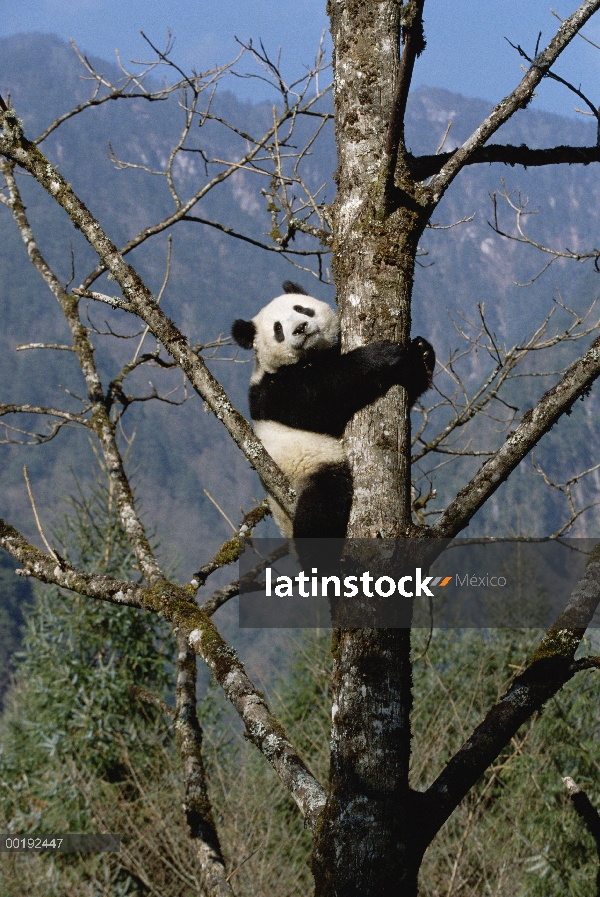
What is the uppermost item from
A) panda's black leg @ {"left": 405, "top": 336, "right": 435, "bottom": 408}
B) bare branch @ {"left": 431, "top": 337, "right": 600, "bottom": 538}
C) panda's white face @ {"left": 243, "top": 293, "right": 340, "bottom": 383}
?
panda's white face @ {"left": 243, "top": 293, "right": 340, "bottom": 383}

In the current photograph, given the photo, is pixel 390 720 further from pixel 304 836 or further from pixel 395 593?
pixel 304 836

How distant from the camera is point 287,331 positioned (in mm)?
4793

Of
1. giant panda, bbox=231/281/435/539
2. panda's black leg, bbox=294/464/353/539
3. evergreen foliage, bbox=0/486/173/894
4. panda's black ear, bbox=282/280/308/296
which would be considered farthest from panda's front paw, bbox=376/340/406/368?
evergreen foliage, bbox=0/486/173/894

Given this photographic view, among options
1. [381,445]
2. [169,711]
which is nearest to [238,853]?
[169,711]

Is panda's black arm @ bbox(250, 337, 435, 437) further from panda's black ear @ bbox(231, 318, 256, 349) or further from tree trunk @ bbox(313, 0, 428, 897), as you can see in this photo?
panda's black ear @ bbox(231, 318, 256, 349)

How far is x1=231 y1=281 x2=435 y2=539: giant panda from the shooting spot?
394 centimetres

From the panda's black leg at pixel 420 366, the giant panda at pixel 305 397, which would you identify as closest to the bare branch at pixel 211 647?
the giant panda at pixel 305 397

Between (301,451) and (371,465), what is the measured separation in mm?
1827

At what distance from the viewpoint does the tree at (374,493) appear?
2295mm

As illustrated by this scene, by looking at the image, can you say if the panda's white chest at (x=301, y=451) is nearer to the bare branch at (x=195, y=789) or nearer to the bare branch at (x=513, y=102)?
the bare branch at (x=195, y=789)

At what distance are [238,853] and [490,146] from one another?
7.82 metres

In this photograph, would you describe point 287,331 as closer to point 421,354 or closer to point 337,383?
point 421,354

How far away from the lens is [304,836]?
14.0 meters

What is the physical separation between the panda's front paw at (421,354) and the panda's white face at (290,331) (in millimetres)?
915
